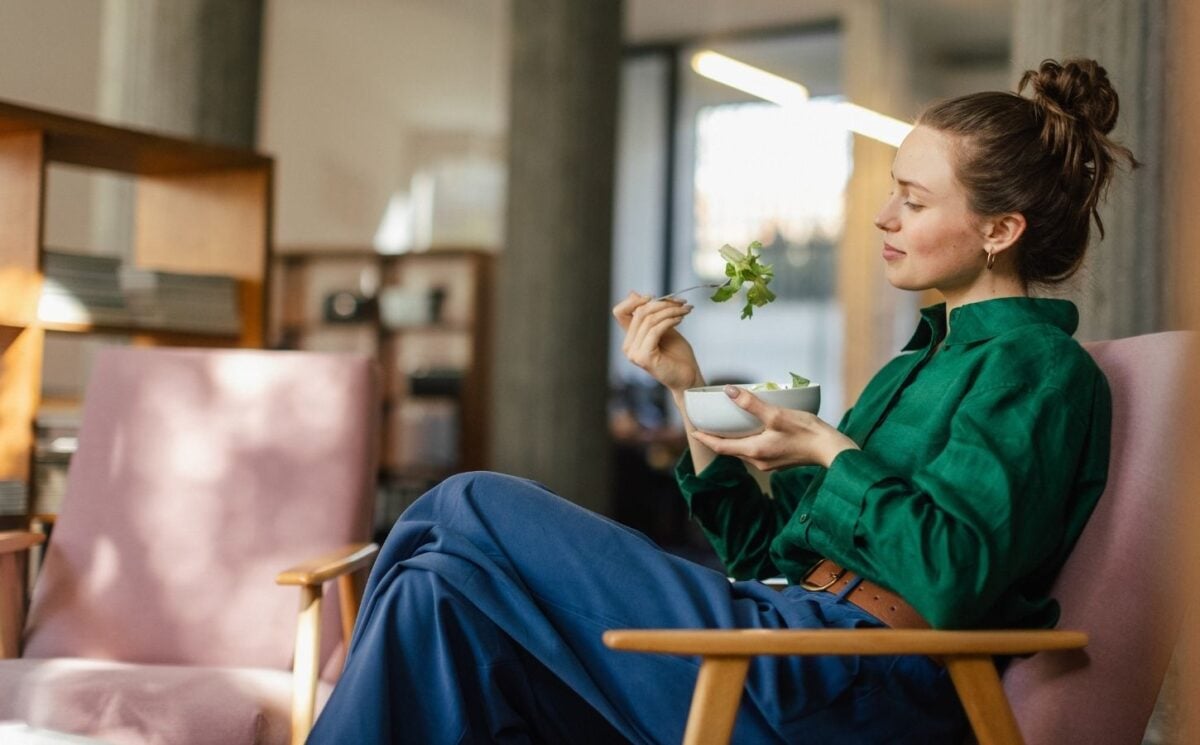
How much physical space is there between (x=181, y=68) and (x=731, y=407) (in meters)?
3.83

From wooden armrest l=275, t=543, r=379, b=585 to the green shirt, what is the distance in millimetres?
694

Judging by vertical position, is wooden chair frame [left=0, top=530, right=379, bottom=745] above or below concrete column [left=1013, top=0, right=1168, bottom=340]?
below

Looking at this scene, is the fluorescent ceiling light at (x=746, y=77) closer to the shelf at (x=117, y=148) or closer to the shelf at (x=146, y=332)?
the shelf at (x=117, y=148)

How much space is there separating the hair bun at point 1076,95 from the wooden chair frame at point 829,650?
0.68 metres

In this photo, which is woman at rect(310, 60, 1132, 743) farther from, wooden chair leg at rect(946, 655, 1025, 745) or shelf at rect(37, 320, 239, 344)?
shelf at rect(37, 320, 239, 344)

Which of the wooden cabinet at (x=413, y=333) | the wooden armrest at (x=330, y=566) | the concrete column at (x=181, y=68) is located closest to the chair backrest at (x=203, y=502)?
the wooden armrest at (x=330, y=566)

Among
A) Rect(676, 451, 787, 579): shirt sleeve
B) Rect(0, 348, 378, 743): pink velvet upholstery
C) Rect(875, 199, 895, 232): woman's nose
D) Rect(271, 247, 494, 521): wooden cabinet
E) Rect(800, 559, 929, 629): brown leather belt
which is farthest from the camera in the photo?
Rect(271, 247, 494, 521): wooden cabinet

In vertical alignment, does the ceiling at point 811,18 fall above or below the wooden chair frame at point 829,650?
above

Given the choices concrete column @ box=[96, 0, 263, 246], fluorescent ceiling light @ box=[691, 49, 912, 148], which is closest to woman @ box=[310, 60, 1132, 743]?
concrete column @ box=[96, 0, 263, 246]

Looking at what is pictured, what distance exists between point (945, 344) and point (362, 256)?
18.8 feet

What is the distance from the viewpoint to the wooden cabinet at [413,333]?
22.2ft

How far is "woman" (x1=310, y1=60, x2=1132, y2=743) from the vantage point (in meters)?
1.35

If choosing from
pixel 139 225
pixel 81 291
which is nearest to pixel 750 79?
pixel 139 225

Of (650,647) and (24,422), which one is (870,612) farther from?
(24,422)
